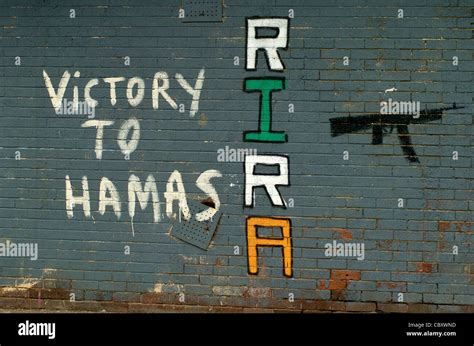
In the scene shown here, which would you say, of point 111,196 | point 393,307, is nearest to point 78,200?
point 111,196

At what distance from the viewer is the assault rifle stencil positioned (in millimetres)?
6340

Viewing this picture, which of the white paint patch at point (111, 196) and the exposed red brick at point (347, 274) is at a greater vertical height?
the white paint patch at point (111, 196)

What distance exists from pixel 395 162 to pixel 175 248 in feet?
8.05

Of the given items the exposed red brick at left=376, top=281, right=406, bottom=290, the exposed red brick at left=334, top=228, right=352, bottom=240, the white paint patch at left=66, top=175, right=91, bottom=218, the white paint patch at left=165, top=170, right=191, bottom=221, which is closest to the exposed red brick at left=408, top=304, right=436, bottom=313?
the exposed red brick at left=376, top=281, right=406, bottom=290

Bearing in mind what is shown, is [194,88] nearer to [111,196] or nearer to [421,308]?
[111,196]

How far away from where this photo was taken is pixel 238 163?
6.53 m

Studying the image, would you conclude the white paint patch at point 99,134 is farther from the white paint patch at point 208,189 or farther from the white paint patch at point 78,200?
the white paint patch at point 208,189

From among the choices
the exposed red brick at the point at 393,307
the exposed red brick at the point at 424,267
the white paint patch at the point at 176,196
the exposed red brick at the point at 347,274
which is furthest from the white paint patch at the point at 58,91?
the exposed red brick at the point at 424,267

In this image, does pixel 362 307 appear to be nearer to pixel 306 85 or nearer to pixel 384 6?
pixel 306 85

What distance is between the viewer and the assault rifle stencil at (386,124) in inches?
250

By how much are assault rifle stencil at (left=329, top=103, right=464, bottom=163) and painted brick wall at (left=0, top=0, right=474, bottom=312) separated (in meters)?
0.01

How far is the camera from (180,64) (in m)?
6.55

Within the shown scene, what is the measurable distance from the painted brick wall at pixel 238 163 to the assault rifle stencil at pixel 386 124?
14 millimetres
